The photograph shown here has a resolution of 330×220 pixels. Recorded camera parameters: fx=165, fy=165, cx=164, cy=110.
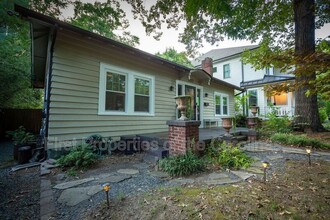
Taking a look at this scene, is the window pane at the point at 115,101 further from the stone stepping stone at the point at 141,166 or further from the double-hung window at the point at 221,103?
the double-hung window at the point at 221,103

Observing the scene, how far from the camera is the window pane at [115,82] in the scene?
5.42 meters

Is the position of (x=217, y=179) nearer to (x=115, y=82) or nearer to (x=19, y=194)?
(x=19, y=194)

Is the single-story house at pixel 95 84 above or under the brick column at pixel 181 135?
above

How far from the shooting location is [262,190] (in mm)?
2328

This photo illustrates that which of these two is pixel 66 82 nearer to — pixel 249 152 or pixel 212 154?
pixel 212 154

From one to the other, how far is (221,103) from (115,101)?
7.75 metres

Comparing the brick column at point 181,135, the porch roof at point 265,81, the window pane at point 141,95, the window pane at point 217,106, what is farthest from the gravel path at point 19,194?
the porch roof at point 265,81

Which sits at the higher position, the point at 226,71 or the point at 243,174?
the point at 226,71

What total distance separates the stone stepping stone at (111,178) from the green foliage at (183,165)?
0.80 m

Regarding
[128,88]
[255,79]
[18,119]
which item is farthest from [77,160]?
[255,79]

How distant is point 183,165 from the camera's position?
3.30 metres

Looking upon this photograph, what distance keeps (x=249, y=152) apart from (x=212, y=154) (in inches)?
51.4

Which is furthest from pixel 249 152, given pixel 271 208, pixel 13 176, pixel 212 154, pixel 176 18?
pixel 176 18

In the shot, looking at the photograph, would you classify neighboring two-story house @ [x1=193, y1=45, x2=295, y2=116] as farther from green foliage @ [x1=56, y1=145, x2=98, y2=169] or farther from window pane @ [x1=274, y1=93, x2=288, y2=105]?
green foliage @ [x1=56, y1=145, x2=98, y2=169]
